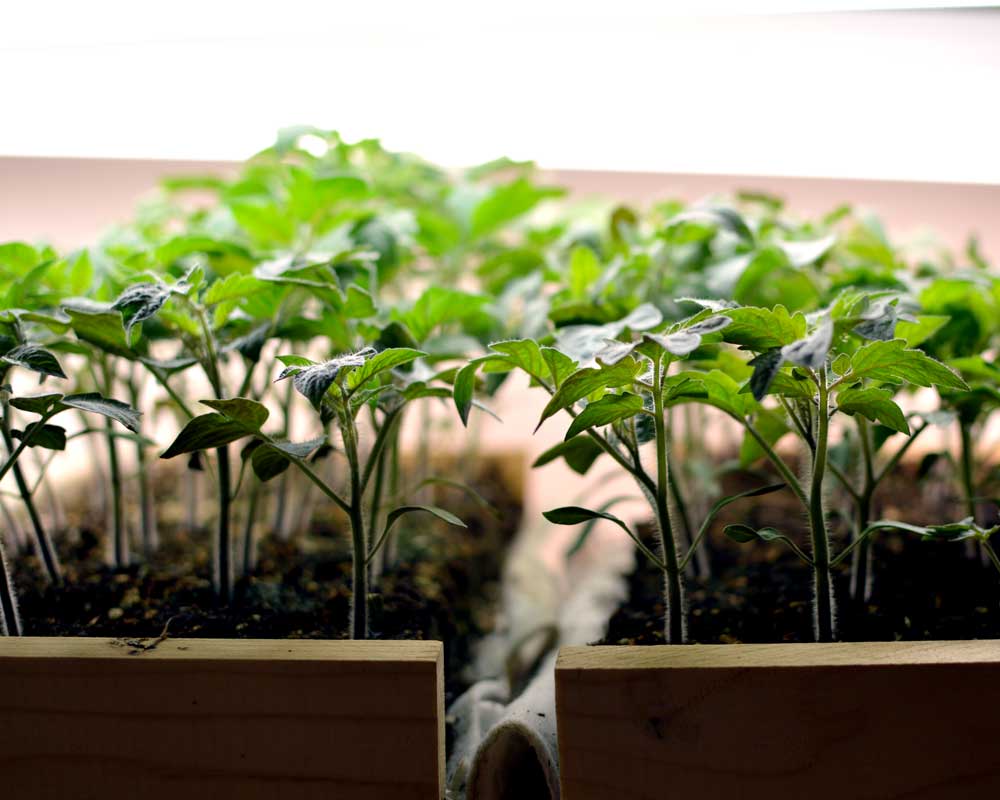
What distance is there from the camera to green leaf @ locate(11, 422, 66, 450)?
25.3 inches

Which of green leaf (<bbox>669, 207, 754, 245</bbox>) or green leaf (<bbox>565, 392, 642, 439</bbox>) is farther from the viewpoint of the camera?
green leaf (<bbox>669, 207, 754, 245</bbox>)

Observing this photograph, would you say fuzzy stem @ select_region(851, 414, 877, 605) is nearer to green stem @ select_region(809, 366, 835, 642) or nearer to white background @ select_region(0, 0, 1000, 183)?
green stem @ select_region(809, 366, 835, 642)

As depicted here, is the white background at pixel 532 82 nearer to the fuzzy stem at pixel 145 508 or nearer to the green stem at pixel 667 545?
the fuzzy stem at pixel 145 508

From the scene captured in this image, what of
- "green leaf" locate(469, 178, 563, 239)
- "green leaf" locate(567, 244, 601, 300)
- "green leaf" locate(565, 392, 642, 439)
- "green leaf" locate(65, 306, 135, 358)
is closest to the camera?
"green leaf" locate(565, 392, 642, 439)

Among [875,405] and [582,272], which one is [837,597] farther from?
[582,272]

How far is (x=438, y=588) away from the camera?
940 mm

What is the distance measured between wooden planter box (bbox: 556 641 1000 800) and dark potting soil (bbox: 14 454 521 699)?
0.76 feet

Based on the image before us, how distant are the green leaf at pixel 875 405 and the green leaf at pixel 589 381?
17cm

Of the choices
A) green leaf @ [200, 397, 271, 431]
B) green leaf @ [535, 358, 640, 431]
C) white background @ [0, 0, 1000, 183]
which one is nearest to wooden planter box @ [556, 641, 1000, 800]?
green leaf @ [535, 358, 640, 431]

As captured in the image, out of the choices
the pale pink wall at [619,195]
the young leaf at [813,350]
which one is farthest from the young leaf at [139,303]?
the pale pink wall at [619,195]

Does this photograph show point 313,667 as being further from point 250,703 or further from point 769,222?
point 769,222

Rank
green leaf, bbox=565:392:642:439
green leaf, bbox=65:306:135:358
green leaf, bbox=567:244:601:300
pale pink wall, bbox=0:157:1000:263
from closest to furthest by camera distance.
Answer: green leaf, bbox=565:392:642:439
green leaf, bbox=65:306:135:358
green leaf, bbox=567:244:601:300
pale pink wall, bbox=0:157:1000:263

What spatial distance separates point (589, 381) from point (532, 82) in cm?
88

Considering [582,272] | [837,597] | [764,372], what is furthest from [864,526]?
[582,272]
